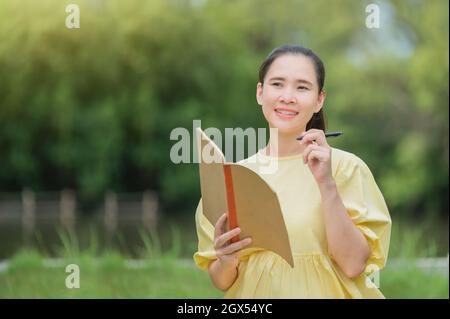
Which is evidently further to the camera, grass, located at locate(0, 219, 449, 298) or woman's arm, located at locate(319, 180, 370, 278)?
grass, located at locate(0, 219, 449, 298)

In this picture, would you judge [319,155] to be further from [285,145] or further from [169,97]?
[169,97]

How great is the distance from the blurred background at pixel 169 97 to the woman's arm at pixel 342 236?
924 cm

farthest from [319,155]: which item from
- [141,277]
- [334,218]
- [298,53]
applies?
[141,277]

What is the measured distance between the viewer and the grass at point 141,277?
321cm

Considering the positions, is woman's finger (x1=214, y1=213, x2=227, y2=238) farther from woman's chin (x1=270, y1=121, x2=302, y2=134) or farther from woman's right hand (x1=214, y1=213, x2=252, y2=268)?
woman's chin (x1=270, y1=121, x2=302, y2=134)

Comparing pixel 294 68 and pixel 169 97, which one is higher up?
pixel 169 97

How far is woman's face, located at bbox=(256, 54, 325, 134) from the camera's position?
3.94ft

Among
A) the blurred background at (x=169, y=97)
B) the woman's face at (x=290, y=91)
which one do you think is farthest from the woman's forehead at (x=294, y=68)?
the blurred background at (x=169, y=97)

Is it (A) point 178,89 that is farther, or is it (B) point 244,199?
(A) point 178,89

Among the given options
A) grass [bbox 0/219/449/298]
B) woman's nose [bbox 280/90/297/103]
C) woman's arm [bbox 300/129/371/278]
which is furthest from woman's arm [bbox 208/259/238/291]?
grass [bbox 0/219/449/298]

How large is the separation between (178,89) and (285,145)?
43.0 feet

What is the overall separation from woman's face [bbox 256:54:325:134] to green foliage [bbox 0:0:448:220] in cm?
1039

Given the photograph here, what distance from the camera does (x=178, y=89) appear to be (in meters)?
14.2

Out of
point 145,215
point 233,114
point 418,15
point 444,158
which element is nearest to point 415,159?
point 444,158
